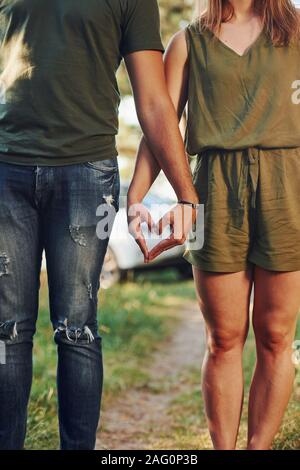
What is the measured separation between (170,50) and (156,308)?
5356 millimetres

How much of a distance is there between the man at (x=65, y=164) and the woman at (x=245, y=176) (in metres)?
0.13

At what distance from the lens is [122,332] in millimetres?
6238

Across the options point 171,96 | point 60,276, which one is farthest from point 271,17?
point 60,276

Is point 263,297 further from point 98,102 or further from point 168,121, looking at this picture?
point 98,102

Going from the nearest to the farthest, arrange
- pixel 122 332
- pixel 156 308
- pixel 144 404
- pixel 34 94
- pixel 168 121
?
pixel 34 94 < pixel 168 121 < pixel 144 404 < pixel 122 332 < pixel 156 308

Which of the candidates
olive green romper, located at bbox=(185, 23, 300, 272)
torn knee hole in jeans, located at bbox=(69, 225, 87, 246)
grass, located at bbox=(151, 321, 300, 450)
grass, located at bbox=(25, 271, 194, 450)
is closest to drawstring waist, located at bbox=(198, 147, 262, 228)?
olive green romper, located at bbox=(185, 23, 300, 272)

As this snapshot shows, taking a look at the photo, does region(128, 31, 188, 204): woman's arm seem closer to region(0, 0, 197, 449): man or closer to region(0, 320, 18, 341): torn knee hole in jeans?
region(0, 0, 197, 449): man

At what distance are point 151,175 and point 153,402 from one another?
227cm

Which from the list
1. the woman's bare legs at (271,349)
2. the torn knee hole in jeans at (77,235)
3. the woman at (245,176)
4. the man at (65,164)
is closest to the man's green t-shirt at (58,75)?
the man at (65,164)

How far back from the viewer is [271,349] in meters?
2.71

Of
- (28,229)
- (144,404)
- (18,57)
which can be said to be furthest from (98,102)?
(144,404)

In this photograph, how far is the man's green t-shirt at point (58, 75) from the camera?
2.41 meters

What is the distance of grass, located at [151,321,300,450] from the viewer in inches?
134

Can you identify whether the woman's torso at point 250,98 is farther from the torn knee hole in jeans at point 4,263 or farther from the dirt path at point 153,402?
the dirt path at point 153,402
